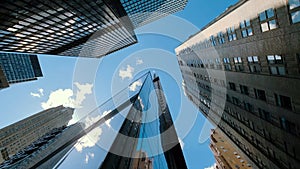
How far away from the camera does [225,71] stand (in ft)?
150

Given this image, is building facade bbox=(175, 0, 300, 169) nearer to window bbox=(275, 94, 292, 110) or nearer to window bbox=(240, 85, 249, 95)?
window bbox=(275, 94, 292, 110)

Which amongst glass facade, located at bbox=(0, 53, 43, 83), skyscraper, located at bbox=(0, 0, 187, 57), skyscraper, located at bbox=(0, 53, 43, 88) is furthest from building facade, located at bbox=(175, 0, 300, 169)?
glass facade, located at bbox=(0, 53, 43, 83)

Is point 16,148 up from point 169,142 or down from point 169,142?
down

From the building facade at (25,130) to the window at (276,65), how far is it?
124 m

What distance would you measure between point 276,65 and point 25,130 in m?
152

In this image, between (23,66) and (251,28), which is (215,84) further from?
(23,66)

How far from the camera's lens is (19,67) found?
550 feet

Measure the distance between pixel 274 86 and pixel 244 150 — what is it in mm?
22214

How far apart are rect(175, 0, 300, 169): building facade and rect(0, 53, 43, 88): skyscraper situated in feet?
475

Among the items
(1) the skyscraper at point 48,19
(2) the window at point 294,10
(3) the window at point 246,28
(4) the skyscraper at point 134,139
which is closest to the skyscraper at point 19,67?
(1) the skyscraper at point 48,19

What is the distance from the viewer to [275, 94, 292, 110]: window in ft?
86.1

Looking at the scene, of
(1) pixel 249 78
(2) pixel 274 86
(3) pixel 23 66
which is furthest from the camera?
(3) pixel 23 66

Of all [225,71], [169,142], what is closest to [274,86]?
[225,71]

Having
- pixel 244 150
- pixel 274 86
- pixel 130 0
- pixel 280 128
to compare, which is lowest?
pixel 244 150
